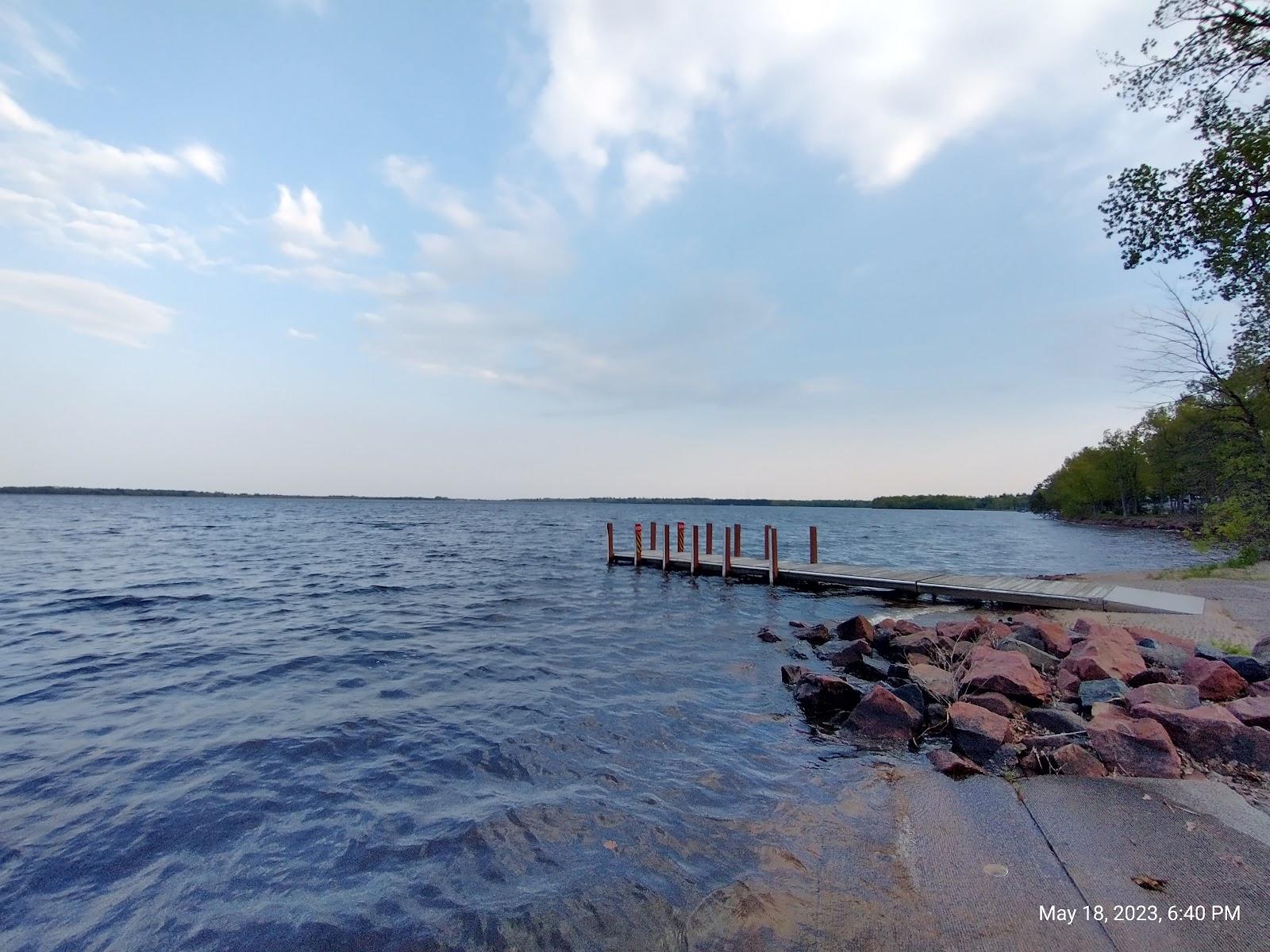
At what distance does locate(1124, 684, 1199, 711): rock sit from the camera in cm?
600

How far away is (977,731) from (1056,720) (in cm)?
94

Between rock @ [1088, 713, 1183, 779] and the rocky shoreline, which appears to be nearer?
rock @ [1088, 713, 1183, 779]

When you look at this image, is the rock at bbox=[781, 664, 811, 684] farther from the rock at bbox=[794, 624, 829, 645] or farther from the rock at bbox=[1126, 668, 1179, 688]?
the rock at bbox=[1126, 668, 1179, 688]

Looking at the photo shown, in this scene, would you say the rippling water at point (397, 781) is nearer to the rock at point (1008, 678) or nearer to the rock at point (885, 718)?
the rock at point (885, 718)

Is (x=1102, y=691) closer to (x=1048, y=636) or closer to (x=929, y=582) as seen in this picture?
(x=1048, y=636)

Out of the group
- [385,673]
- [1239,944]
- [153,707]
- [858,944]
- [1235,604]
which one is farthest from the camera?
[1235,604]

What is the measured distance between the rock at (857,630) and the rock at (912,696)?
14.3ft

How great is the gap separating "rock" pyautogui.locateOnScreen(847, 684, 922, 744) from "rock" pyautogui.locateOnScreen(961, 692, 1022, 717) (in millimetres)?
633

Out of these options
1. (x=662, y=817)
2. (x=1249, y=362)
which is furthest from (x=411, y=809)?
(x=1249, y=362)

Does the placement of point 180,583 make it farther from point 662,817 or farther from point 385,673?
point 662,817

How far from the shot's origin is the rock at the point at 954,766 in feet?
17.9

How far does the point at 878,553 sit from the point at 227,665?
31.0m

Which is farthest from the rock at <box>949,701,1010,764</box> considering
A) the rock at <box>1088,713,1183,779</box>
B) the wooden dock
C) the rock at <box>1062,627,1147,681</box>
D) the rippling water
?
the wooden dock

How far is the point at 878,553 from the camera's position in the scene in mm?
33406
